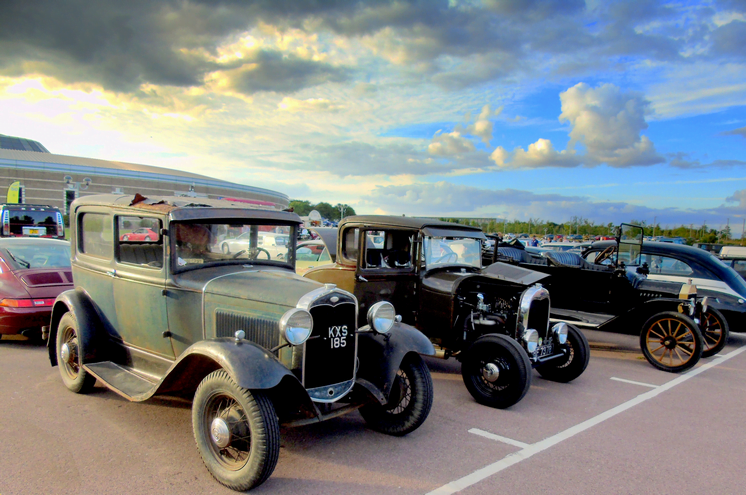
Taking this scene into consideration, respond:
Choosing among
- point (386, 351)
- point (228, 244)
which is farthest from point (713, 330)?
point (228, 244)

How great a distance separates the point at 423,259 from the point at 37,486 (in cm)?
419

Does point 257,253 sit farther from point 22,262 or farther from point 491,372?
point 22,262

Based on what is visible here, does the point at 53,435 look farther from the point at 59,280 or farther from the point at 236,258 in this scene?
the point at 59,280

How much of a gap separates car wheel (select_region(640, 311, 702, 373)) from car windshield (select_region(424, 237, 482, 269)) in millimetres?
2688

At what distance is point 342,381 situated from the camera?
3.52m

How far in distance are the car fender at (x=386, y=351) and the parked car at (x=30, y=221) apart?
59.0 ft

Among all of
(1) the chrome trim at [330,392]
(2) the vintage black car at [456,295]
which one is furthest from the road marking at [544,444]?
(1) the chrome trim at [330,392]

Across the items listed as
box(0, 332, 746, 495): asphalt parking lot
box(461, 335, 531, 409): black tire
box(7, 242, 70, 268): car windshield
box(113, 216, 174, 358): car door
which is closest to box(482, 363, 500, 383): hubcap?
box(461, 335, 531, 409): black tire

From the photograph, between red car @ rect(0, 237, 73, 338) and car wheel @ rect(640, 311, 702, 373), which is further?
car wheel @ rect(640, 311, 702, 373)

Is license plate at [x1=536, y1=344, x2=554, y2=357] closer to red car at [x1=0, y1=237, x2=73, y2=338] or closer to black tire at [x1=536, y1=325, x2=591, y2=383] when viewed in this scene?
black tire at [x1=536, y1=325, x2=591, y2=383]

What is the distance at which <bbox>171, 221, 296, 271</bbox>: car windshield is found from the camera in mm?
3842

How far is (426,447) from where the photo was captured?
3.68 metres

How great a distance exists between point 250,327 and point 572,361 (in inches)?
159

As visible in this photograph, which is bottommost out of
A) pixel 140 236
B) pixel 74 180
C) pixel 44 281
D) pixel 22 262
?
pixel 44 281
